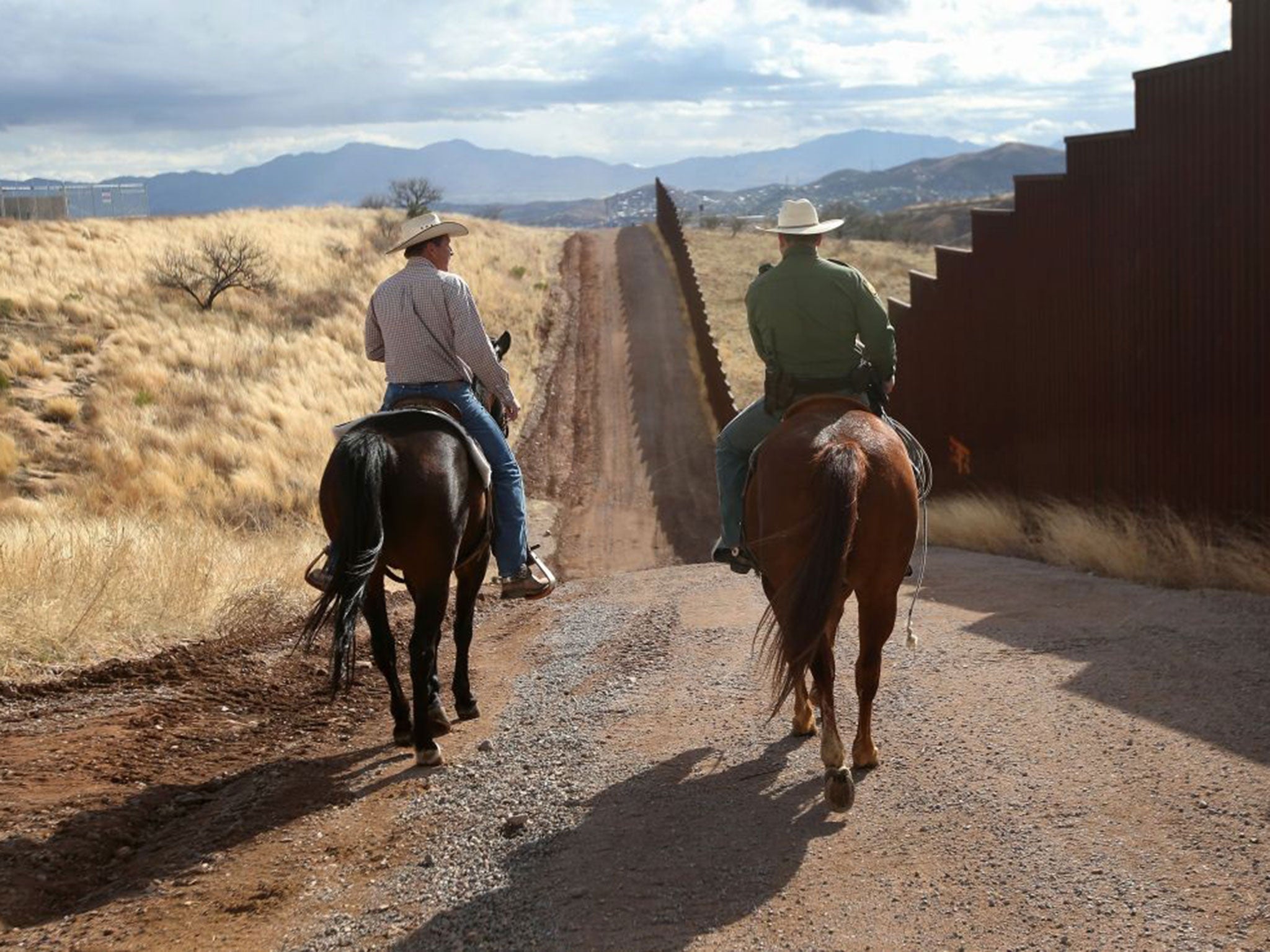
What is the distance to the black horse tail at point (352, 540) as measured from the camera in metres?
6.77

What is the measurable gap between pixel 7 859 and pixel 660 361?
2833 centimetres

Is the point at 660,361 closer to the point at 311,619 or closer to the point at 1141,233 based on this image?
the point at 1141,233

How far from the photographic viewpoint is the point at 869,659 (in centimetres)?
654

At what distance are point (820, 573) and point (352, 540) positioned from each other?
242 centimetres

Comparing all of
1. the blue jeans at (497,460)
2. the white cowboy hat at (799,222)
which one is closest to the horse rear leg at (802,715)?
the blue jeans at (497,460)

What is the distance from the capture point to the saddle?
7.45 meters

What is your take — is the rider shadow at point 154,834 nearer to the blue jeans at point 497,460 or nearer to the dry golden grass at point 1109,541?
the blue jeans at point 497,460

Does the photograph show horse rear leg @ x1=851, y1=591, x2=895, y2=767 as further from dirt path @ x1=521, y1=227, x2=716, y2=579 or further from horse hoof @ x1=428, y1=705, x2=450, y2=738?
dirt path @ x1=521, y1=227, x2=716, y2=579

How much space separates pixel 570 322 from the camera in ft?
126

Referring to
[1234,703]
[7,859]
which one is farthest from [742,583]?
[7,859]

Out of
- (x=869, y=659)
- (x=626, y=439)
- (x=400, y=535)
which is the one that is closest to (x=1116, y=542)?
(x=869, y=659)

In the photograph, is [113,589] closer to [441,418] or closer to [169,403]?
[441,418]

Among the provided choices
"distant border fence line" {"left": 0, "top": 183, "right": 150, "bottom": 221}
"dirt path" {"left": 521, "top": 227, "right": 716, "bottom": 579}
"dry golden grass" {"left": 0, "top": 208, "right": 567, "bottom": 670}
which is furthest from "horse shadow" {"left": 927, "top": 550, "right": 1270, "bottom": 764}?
"distant border fence line" {"left": 0, "top": 183, "right": 150, "bottom": 221}

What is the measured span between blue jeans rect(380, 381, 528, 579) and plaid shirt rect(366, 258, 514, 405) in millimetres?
69
